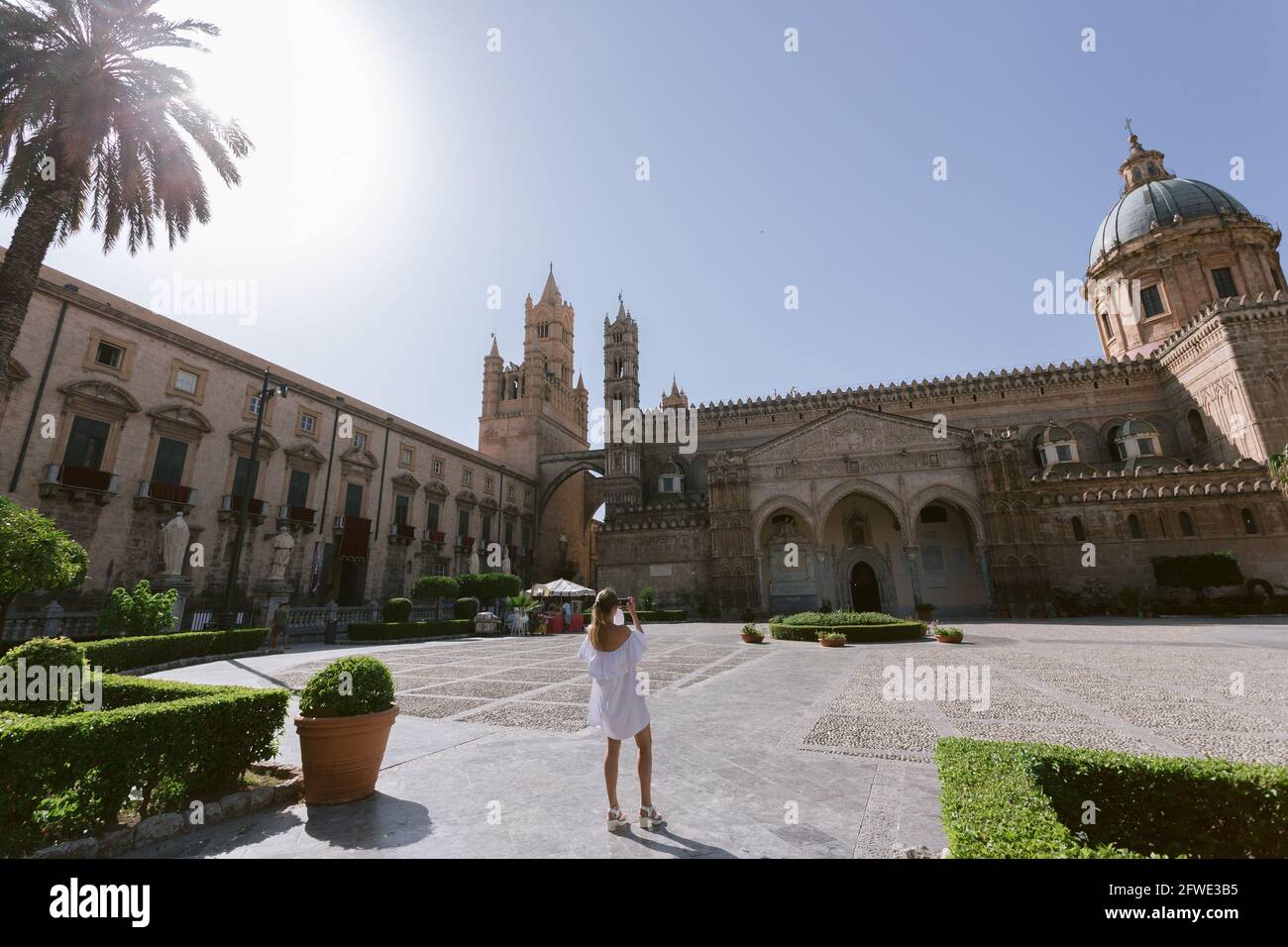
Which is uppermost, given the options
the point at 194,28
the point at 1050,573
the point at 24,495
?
the point at 194,28

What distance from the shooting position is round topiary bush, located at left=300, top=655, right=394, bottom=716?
4.74 m

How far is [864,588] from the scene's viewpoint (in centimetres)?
3152

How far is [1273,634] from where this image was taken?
1546 centimetres

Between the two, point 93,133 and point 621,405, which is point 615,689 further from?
point 621,405

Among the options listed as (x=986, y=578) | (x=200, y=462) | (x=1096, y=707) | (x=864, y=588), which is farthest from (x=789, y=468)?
(x=200, y=462)

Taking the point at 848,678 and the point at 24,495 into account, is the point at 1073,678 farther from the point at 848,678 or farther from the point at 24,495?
the point at 24,495

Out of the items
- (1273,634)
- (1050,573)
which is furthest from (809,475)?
(1273,634)

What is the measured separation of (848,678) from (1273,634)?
14999mm

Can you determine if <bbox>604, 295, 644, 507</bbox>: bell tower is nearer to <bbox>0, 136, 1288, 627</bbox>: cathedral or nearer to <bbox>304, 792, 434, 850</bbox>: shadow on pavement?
<bbox>0, 136, 1288, 627</bbox>: cathedral

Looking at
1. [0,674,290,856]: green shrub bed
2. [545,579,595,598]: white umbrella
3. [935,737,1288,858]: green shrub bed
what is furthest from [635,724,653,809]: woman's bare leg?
[545,579,595,598]: white umbrella

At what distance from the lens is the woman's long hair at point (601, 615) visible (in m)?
4.59

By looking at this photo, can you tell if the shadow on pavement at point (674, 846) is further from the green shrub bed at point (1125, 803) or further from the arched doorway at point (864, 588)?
the arched doorway at point (864, 588)
